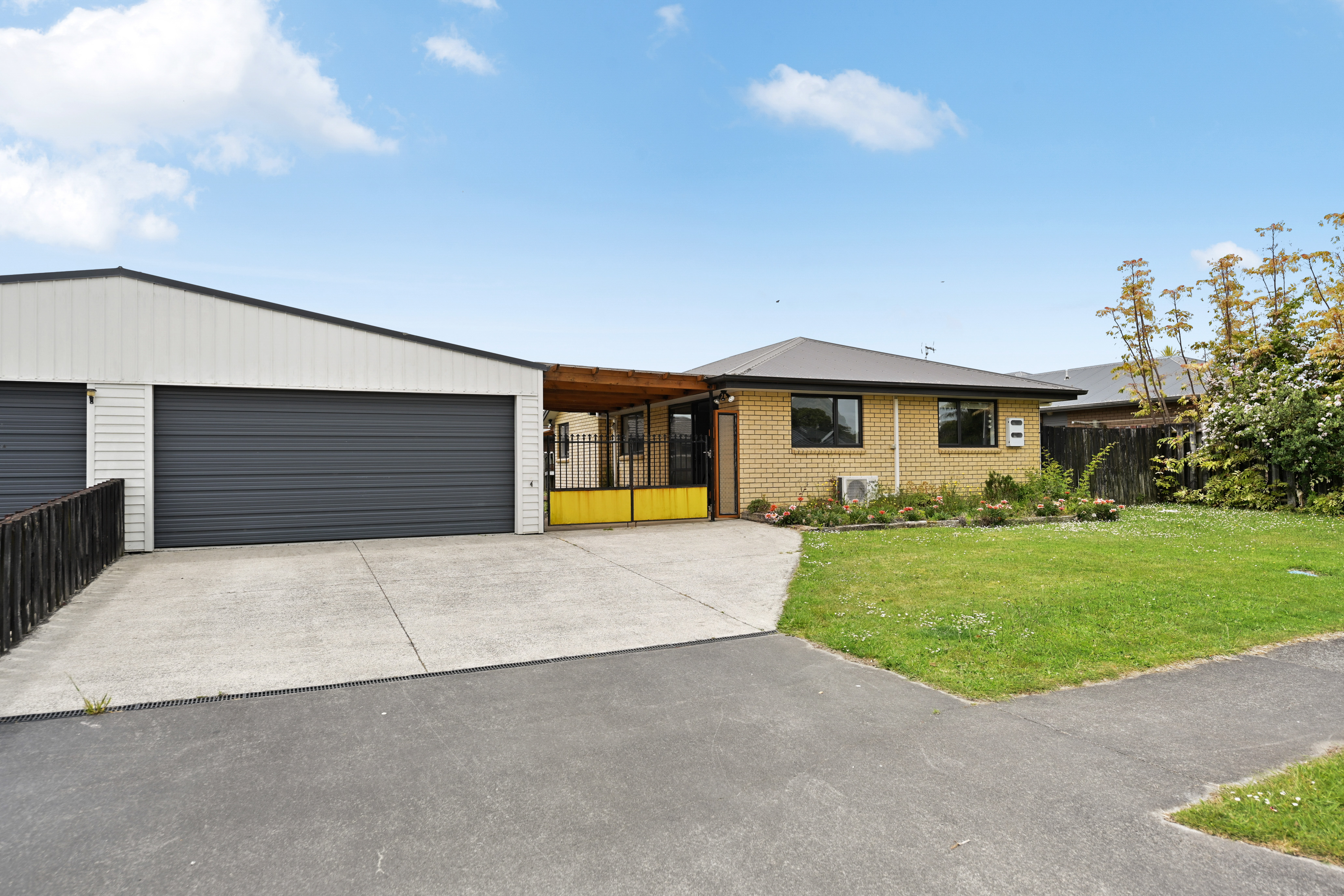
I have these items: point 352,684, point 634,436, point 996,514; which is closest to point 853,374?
point 996,514

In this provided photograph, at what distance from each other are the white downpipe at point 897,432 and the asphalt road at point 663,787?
35.6ft

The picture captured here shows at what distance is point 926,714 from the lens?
396cm

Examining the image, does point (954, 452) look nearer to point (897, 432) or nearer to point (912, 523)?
point (897, 432)

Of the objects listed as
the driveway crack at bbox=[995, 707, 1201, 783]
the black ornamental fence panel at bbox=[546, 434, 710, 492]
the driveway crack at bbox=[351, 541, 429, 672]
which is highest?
the black ornamental fence panel at bbox=[546, 434, 710, 492]

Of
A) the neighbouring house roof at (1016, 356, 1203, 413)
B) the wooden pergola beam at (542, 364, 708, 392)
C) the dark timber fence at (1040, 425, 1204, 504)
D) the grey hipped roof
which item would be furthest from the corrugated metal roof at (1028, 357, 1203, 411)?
the wooden pergola beam at (542, 364, 708, 392)

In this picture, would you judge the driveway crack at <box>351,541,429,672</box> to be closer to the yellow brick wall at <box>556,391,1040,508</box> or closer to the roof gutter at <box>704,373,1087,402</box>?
the roof gutter at <box>704,373,1087,402</box>

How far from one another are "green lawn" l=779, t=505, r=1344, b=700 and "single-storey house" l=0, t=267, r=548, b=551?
19.4 feet

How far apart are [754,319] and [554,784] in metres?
21.4

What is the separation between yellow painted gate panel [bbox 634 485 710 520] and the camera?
1375cm

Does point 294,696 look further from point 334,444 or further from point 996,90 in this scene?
point 996,90

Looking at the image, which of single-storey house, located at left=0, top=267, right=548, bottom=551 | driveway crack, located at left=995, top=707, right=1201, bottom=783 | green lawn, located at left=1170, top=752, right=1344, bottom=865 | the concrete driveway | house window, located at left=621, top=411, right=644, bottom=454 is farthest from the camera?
house window, located at left=621, top=411, right=644, bottom=454

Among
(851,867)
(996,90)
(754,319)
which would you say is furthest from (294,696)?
(754,319)

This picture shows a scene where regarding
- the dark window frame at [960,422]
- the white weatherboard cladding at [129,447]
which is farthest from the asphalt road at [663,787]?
the dark window frame at [960,422]

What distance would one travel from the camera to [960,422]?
16297 mm
